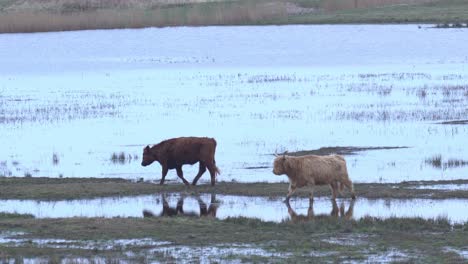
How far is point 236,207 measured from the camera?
58.1 ft

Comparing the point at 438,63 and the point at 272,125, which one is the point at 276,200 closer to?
the point at 272,125

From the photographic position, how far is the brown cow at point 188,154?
20.2 meters

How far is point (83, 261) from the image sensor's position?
43.0 feet

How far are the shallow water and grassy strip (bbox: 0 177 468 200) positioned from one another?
1231 mm

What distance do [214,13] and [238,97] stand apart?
38177mm

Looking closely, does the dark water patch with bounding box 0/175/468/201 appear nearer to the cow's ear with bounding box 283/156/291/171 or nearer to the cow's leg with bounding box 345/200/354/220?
the cow's ear with bounding box 283/156/291/171

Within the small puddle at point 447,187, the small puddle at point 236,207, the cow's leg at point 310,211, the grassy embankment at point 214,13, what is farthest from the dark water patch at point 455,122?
the grassy embankment at point 214,13

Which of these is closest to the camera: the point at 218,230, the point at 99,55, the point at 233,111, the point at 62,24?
the point at 218,230

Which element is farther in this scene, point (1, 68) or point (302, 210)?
point (1, 68)

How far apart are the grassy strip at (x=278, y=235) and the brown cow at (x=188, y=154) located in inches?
159

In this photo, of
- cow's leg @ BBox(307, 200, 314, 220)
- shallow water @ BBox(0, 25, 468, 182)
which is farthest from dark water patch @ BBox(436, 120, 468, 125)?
cow's leg @ BBox(307, 200, 314, 220)

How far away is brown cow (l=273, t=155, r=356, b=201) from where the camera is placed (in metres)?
18.0

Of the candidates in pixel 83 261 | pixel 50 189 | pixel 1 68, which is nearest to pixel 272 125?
pixel 50 189

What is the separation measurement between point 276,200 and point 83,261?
565 centimetres
